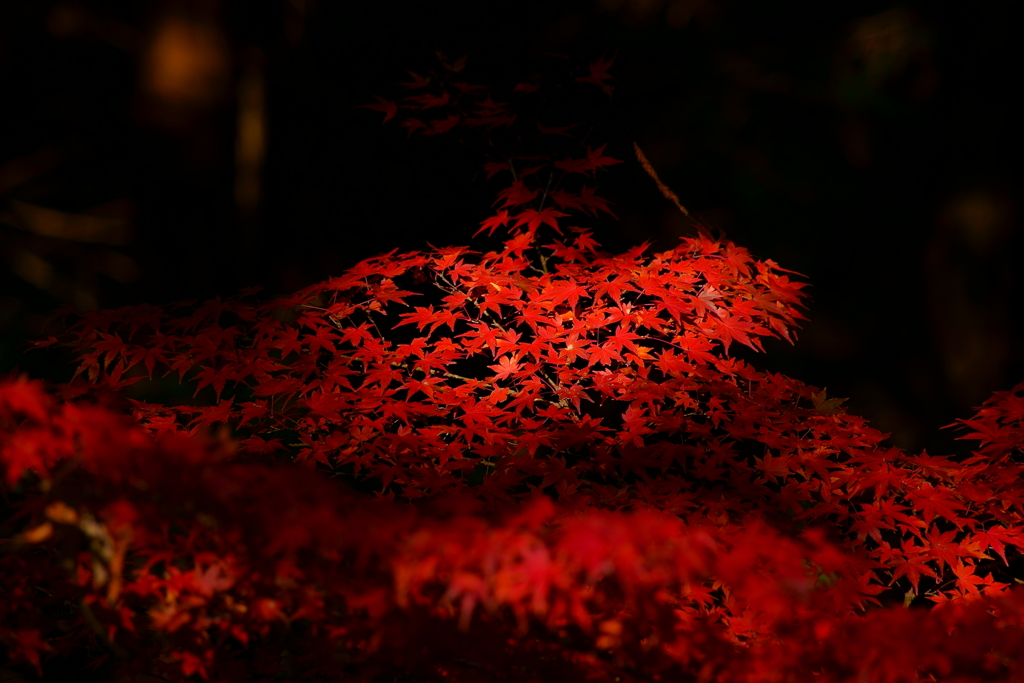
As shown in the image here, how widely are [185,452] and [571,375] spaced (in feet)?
5.39

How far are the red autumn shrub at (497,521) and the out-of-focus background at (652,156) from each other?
1663 mm

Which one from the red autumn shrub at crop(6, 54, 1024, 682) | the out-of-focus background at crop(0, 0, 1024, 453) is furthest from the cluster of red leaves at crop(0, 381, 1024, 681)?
the out-of-focus background at crop(0, 0, 1024, 453)

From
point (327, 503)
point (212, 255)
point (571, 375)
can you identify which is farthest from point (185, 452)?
point (212, 255)

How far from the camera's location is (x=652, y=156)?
471cm

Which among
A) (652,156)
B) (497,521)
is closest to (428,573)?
(497,521)

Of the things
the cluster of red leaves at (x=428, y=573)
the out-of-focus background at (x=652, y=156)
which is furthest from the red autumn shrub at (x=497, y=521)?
the out-of-focus background at (x=652, y=156)

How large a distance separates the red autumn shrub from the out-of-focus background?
1.66 m

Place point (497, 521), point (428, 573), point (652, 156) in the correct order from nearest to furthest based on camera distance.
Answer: point (428, 573), point (497, 521), point (652, 156)

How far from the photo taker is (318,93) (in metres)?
4.80

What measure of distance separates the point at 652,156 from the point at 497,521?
3.63 m

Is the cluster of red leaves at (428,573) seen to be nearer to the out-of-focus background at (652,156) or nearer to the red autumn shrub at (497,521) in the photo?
the red autumn shrub at (497,521)

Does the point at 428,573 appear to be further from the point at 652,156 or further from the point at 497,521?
the point at 652,156

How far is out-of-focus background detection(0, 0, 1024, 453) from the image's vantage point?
4184 mm

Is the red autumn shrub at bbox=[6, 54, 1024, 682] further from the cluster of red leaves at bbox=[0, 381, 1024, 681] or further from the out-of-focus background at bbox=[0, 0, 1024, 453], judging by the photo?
the out-of-focus background at bbox=[0, 0, 1024, 453]
